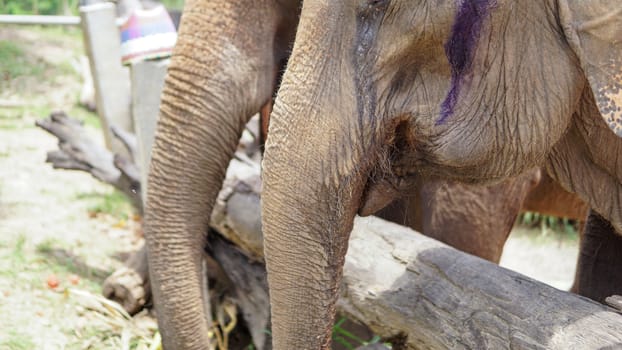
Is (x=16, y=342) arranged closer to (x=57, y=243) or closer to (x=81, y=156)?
(x=57, y=243)

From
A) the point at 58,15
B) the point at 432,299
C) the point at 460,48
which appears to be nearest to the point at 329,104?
the point at 460,48

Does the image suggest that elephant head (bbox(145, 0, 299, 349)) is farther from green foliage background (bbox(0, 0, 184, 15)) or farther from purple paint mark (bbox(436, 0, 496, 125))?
green foliage background (bbox(0, 0, 184, 15))

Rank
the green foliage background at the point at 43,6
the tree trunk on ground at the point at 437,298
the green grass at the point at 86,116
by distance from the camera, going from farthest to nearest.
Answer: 1. the green foliage background at the point at 43,6
2. the green grass at the point at 86,116
3. the tree trunk on ground at the point at 437,298

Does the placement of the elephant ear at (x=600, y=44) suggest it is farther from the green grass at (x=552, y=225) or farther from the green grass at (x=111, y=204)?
the green grass at (x=552, y=225)

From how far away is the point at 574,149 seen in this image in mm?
1753

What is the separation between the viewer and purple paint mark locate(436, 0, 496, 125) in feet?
4.72

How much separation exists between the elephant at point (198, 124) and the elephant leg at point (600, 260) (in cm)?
49

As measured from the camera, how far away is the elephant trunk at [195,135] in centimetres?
194

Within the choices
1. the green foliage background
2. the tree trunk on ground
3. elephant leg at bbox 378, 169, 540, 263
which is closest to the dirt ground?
the tree trunk on ground

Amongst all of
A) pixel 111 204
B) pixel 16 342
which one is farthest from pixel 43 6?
pixel 16 342

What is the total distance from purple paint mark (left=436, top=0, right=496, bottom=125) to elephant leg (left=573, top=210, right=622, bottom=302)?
0.90m

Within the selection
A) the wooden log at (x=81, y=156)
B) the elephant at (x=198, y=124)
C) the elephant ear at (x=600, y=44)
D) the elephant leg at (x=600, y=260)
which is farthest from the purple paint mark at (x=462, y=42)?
the wooden log at (x=81, y=156)

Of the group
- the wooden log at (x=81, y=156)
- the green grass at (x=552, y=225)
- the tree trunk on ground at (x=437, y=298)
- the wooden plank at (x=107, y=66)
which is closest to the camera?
the tree trunk on ground at (x=437, y=298)

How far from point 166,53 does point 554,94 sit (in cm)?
133
